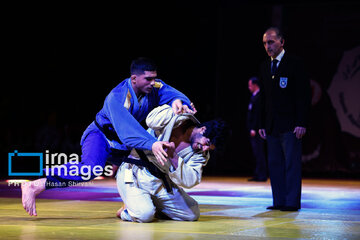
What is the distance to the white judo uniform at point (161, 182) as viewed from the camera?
375 centimetres

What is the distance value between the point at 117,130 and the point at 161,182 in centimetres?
46

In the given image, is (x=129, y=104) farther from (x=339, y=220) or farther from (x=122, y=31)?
(x=122, y=31)

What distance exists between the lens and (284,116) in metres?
4.87

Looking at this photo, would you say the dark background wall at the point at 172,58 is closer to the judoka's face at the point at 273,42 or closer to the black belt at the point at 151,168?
the judoka's face at the point at 273,42

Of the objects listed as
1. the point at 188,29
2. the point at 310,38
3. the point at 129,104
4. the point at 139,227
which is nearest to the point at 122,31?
the point at 188,29

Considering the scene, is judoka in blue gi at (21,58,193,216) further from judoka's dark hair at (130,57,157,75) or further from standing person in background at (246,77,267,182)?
standing person in background at (246,77,267,182)

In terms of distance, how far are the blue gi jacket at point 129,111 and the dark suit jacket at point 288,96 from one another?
1.03m

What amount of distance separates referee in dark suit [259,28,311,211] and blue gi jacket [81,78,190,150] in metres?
1.04

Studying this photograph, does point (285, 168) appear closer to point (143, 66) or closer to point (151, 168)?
point (151, 168)

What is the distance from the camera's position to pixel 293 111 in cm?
490

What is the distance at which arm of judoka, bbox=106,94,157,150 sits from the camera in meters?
3.70

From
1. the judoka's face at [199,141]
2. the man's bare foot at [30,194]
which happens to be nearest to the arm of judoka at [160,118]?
the judoka's face at [199,141]

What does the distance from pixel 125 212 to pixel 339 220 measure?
143 cm

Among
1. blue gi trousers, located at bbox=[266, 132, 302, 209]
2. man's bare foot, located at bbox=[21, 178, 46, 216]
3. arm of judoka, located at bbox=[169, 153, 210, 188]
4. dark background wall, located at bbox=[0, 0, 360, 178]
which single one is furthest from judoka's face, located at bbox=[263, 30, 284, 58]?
dark background wall, located at bbox=[0, 0, 360, 178]
